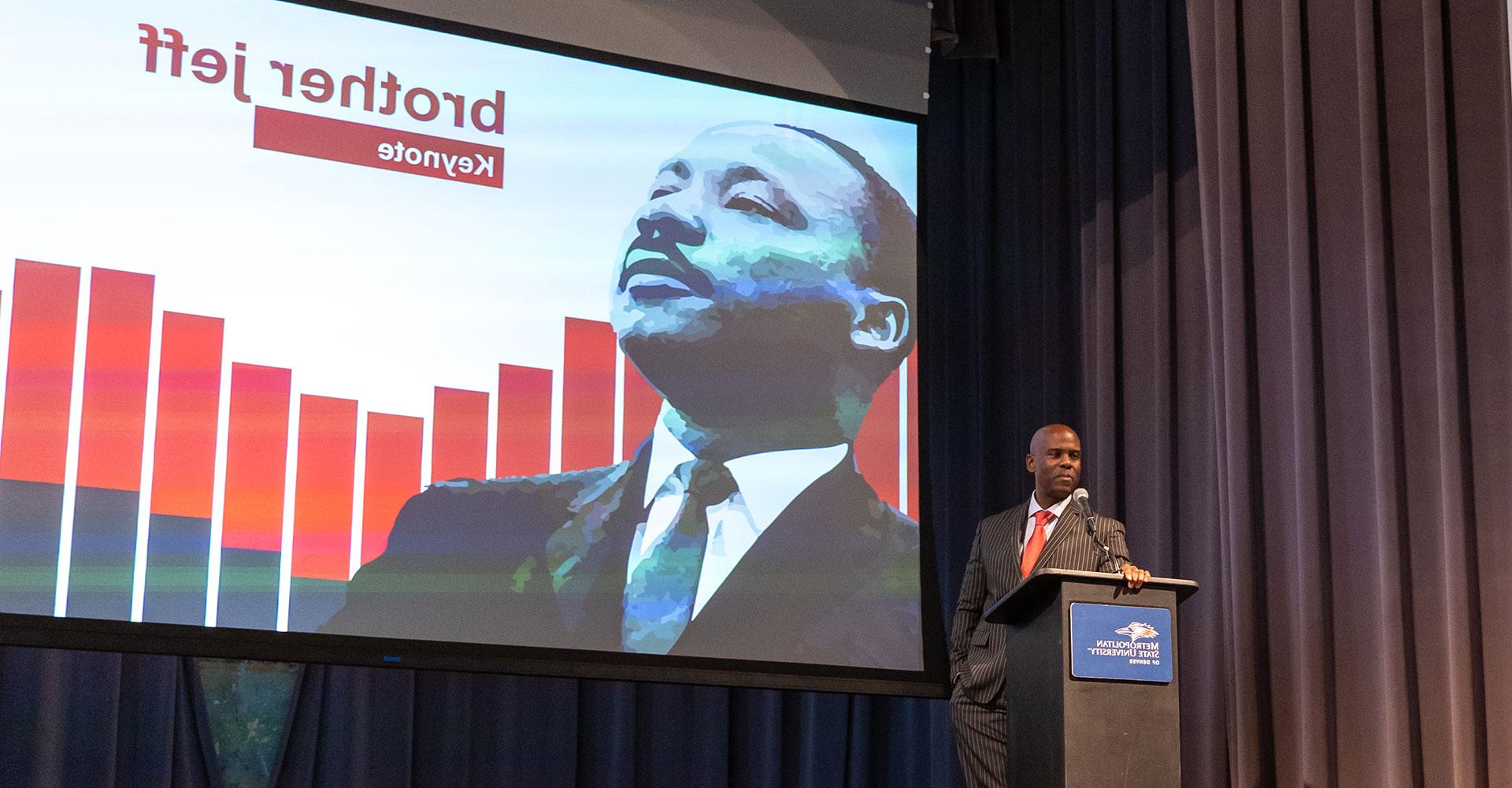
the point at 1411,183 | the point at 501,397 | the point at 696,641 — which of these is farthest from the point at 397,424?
the point at 1411,183

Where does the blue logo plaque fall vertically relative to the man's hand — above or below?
below

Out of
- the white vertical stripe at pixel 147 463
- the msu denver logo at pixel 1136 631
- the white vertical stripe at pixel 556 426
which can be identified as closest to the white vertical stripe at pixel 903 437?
the white vertical stripe at pixel 556 426

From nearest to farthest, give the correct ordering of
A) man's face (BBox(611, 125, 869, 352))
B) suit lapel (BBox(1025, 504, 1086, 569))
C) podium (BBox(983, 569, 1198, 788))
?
podium (BBox(983, 569, 1198, 788)) → suit lapel (BBox(1025, 504, 1086, 569)) → man's face (BBox(611, 125, 869, 352))

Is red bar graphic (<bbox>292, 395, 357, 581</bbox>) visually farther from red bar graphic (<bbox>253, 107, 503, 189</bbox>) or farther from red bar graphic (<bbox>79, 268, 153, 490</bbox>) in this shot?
red bar graphic (<bbox>253, 107, 503, 189</bbox>)

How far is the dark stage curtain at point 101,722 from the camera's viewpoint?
3.79 metres

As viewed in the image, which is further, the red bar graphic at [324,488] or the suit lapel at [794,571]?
the suit lapel at [794,571]

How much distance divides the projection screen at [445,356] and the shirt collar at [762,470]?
0.01 metres

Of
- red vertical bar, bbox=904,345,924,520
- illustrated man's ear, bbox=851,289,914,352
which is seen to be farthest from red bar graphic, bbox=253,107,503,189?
red vertical bar, bbox=904,345,924,520

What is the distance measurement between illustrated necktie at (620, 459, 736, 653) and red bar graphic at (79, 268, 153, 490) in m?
1.34

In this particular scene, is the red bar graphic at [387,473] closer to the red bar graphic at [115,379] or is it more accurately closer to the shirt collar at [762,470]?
the red bar graphic at [115,379]

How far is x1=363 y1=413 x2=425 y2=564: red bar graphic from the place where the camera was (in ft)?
11.9

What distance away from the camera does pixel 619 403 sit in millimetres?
4035

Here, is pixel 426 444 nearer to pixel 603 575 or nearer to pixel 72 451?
pixel 603 575

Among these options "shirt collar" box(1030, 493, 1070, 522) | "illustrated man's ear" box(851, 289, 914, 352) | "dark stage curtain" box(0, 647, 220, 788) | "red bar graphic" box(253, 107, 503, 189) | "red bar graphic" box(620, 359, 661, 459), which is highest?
"red bar graphic" box(253, 107, 503, 189)
